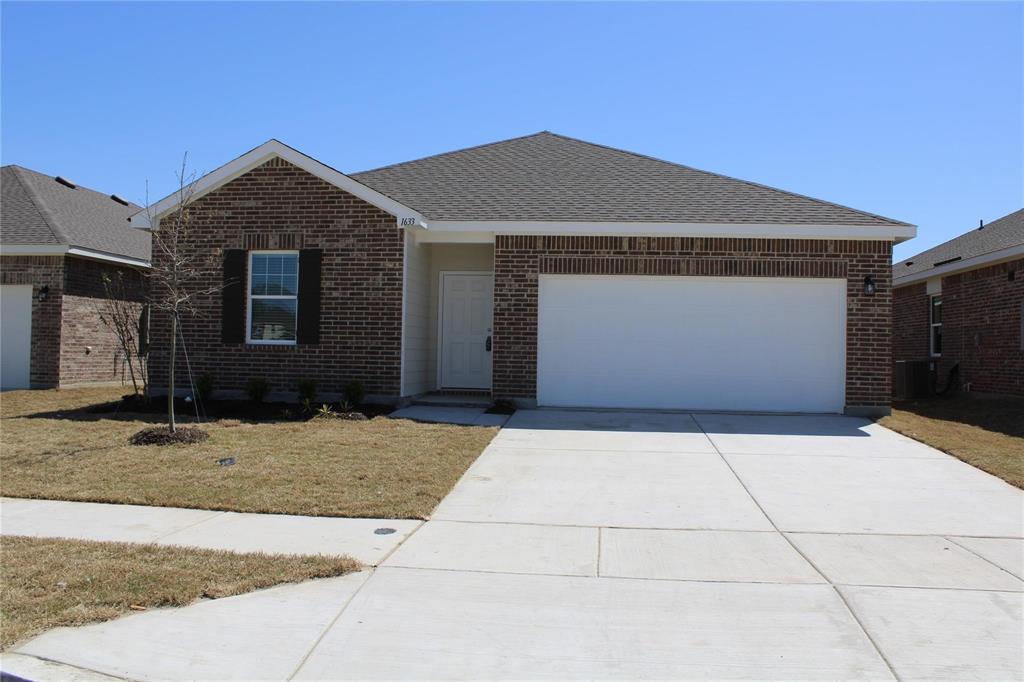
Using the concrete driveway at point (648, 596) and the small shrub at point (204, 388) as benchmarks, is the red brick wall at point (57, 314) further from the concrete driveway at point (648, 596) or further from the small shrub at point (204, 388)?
the concrete driveway at point (648, 596)

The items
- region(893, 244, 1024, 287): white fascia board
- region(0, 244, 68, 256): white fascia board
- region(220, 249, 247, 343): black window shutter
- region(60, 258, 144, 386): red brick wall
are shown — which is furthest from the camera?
region(60, 258, 144, 386): red brick wall

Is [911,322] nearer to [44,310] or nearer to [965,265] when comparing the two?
[965,265]

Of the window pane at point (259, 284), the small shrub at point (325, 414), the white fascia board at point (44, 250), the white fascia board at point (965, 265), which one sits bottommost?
the small shrub at point (325, 414)

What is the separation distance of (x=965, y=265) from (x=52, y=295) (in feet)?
65.1

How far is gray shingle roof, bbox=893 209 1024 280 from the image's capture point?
1564 centimetres

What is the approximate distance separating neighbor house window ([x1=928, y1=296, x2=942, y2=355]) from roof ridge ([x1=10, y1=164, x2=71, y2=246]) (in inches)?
796

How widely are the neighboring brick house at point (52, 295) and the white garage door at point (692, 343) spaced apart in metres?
10.4

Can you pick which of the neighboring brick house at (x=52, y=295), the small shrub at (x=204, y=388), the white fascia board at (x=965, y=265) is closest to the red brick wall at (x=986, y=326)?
the white fascia board at (x=965, y=265)

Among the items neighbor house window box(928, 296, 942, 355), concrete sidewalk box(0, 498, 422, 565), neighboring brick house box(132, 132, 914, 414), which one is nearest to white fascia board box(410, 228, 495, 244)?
neighboring brick house box(132, 132, 914, 414)

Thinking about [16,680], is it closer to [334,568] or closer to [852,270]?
[334,568]

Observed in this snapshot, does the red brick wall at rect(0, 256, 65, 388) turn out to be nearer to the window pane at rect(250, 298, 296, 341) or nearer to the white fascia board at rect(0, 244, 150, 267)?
the white fascia board at rect(0, 244, 150, 267)

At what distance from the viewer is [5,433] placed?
9977 mm

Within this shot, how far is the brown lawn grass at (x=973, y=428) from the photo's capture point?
8.98 m

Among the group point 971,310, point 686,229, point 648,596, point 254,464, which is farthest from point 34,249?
point 971,310
